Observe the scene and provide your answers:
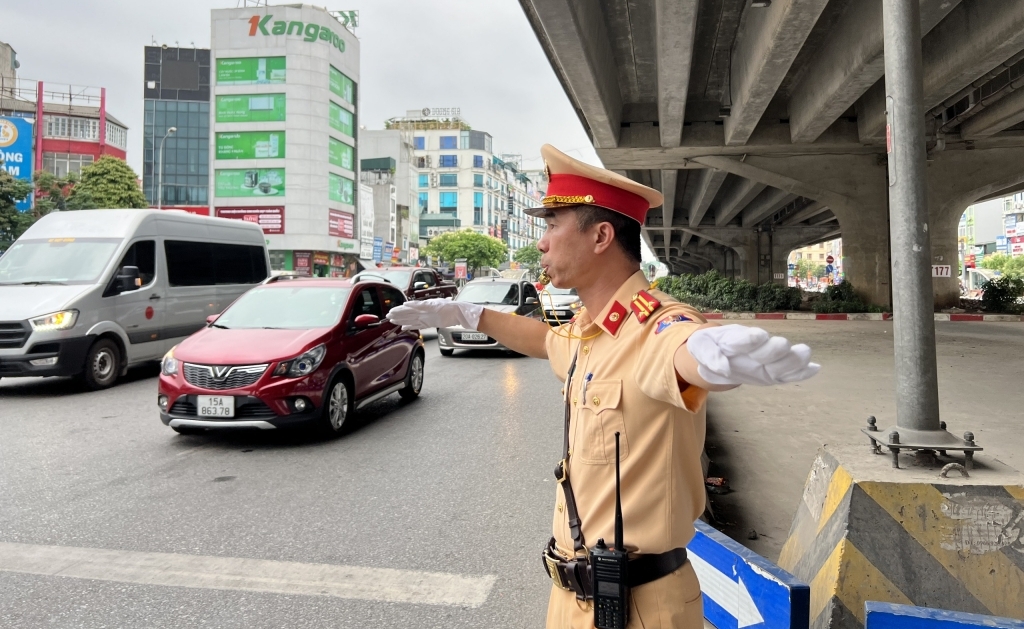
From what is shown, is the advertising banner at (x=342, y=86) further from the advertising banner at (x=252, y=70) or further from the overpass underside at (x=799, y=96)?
the overpass underside at (x=799, y=96)

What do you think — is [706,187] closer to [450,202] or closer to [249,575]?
[249,575]

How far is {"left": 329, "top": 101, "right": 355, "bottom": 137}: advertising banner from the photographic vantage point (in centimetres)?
6025

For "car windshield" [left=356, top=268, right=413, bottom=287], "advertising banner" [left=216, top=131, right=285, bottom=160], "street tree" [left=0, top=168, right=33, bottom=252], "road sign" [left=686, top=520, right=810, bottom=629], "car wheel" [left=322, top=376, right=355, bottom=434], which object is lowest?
"road sign" [left=686, top=520, right=810, bottom=629]

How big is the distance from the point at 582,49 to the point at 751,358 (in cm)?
1104

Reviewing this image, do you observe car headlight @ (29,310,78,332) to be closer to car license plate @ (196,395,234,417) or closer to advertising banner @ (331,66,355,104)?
car license plate @ (196,395,234,417)

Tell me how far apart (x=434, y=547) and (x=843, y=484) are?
2.36 m

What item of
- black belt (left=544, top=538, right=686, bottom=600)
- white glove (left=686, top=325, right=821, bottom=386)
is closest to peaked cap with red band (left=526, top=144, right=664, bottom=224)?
white glove (left=686, top=325, right=821, bottom=386)

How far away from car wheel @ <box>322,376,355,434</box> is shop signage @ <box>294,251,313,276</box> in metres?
54.0

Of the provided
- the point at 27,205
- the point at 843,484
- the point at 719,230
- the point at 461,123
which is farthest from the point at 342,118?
the point at 843,484

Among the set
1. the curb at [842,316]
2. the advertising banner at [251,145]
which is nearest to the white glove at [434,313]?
the curb at [842,316]

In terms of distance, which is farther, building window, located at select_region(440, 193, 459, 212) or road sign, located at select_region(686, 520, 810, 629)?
building window, located at select_region(440, 193, 459, 212)

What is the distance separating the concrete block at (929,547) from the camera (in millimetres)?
2498

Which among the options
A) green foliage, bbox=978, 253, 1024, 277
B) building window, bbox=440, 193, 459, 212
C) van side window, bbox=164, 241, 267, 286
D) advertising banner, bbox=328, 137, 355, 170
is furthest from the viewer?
building window, bbox=440, 193, 459, 212

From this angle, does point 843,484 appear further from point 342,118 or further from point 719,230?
point 342,118
